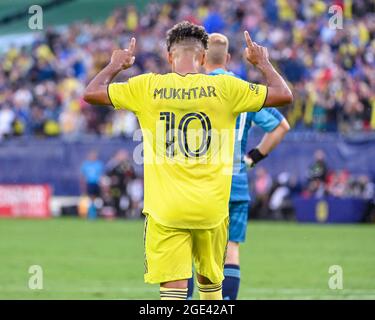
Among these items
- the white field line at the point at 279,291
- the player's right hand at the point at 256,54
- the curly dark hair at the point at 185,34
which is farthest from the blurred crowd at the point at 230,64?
the curly dark hair at the point at 185,34

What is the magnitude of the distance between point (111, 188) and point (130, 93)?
19276 mm

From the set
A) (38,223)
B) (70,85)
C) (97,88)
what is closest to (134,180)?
(38,223)

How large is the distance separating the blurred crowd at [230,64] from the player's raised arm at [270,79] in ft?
54.5

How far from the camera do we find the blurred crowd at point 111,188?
2566cm

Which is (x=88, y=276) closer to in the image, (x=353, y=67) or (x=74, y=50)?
(x=353, y=67)

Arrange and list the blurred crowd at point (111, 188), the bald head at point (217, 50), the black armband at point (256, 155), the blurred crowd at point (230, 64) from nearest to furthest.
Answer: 1. the bald head at point (217, 50)
2. the black armband at point (256, 155)
3. the blurred crowd at point (230, 64)
4. the blurred crowd at point (111, 188)

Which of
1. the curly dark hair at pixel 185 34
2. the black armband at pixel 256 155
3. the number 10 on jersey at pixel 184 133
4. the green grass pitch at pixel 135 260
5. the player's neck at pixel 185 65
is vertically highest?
the curly dark hair at pixel 185 34

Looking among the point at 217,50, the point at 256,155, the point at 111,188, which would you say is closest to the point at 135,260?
the point at 256,155

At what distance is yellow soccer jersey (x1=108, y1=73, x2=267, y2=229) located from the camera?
22.2 feet

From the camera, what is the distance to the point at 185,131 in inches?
267

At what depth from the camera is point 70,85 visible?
3017cm

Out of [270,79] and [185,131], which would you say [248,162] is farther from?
[185,131]

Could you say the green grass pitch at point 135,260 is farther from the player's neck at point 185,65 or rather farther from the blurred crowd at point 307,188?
the player's neck at point 185,65
